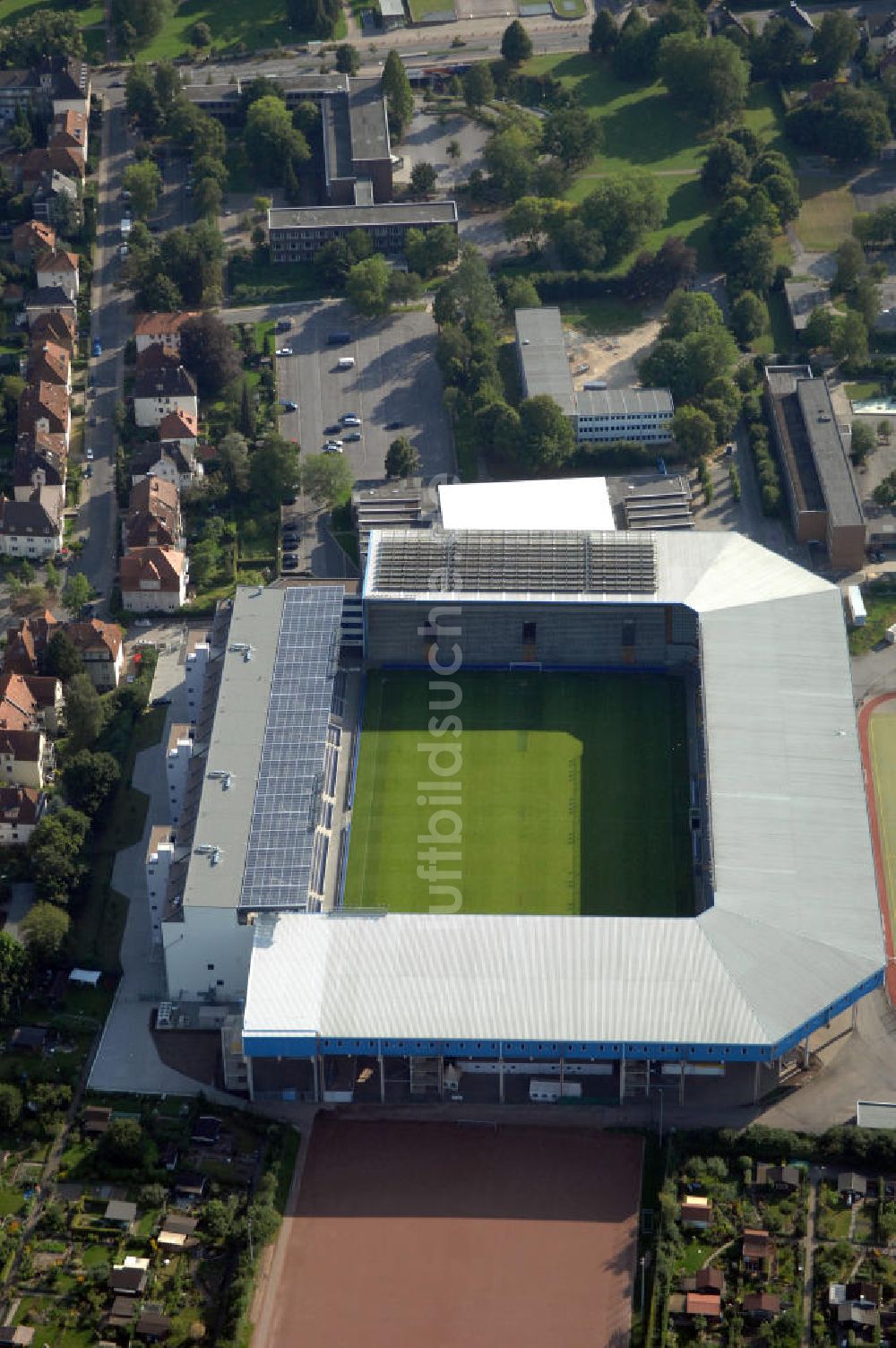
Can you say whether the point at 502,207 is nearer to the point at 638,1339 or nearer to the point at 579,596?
the point at 579,596

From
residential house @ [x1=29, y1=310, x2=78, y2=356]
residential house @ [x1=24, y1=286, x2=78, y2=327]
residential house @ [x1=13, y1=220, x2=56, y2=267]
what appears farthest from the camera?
residential house @ [x1=13, y1=220, x2=56, y2=267]

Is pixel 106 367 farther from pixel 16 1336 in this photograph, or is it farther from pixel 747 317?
pixel 16 1336

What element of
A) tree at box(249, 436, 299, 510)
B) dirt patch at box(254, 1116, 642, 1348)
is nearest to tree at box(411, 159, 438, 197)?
tree at box(249, 436, 299, 510)

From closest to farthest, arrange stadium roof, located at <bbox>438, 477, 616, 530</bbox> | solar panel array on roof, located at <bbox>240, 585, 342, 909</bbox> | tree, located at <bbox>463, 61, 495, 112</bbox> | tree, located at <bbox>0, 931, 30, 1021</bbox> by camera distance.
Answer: tree, located at <bbox>0, 931, 30, 1021</bbox>, solar panel array on roof, located at <bbox>240, 585, 342, 909</bbox>, stadium roof, located at <bbox>438, 477, 616, 530</bbox>, tree, located at <bbox>463, 61, 495, 112</bbox>

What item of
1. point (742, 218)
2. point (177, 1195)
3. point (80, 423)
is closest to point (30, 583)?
point (80, 423)

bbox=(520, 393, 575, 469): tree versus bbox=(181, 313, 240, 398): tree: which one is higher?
bbox=(181, 313, 240, 398): tree

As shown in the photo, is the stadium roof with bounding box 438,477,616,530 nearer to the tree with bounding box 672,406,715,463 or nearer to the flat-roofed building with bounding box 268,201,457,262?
the tree with bounding box 672,406,715,463
